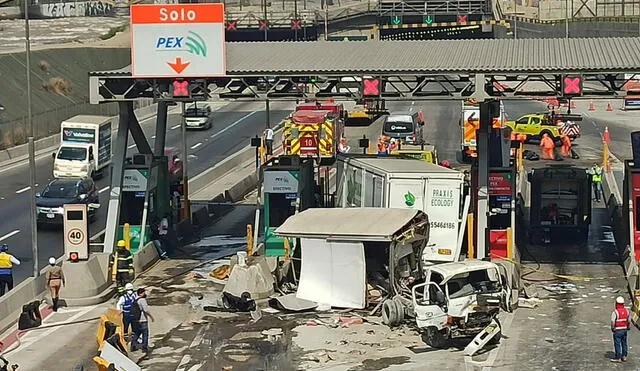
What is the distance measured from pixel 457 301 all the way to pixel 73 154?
32106 mm

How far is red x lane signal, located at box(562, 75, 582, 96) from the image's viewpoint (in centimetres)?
3195

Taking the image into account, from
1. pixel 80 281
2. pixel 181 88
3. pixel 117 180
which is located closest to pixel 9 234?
pixel 117 180

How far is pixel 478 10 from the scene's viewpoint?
122 m

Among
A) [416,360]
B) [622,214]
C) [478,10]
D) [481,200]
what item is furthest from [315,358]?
[478,10]

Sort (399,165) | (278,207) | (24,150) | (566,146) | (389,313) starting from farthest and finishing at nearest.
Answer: (24,150) < (566,146) < (278,207) < (399,165) < (389,313)

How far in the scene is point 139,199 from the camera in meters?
37.4

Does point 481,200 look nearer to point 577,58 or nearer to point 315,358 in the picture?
point 577,58

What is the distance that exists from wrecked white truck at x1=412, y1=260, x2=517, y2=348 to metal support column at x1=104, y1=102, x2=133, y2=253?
11.0m

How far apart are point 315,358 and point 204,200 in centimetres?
2589

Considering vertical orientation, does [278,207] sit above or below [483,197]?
below

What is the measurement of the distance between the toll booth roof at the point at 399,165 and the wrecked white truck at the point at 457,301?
244 inches

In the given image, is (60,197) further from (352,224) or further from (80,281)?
(352,224)

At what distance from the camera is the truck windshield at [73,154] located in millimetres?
54481

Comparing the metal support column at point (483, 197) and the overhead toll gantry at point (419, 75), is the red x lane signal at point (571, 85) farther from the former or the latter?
the metal support column at point (483, 197)
